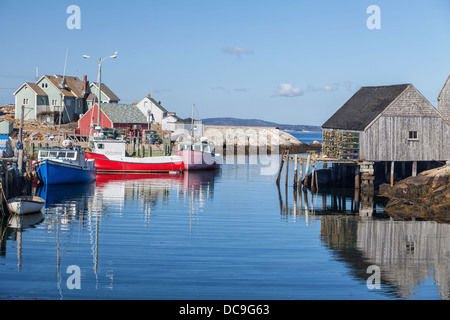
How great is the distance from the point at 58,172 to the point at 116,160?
13.1m

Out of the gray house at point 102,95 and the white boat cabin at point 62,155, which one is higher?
the gray house at point 102,95

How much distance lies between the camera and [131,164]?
58188 mm

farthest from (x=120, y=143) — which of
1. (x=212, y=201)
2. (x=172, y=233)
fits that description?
(x=172, y=233)

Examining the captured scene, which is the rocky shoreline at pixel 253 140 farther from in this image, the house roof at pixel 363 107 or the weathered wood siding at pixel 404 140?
the weathered wood siding at pixel 404 140

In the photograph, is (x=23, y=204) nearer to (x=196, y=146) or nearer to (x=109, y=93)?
(x=196, y=146)

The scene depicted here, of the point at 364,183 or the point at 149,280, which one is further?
the point at 364,183

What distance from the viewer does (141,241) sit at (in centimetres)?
2489

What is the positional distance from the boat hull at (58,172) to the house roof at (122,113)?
45279mm

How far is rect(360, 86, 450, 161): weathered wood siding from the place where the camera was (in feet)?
141

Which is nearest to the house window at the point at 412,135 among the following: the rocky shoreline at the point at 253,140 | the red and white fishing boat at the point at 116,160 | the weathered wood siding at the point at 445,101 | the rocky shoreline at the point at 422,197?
the rocky shoreline at the point at 422,197

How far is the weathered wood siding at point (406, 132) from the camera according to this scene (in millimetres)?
42844

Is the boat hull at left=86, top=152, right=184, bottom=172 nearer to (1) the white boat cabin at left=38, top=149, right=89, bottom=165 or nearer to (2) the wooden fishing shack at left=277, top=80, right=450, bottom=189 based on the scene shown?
(1) the white boat cabin at left=38, top=149, right=89, bottom=165
